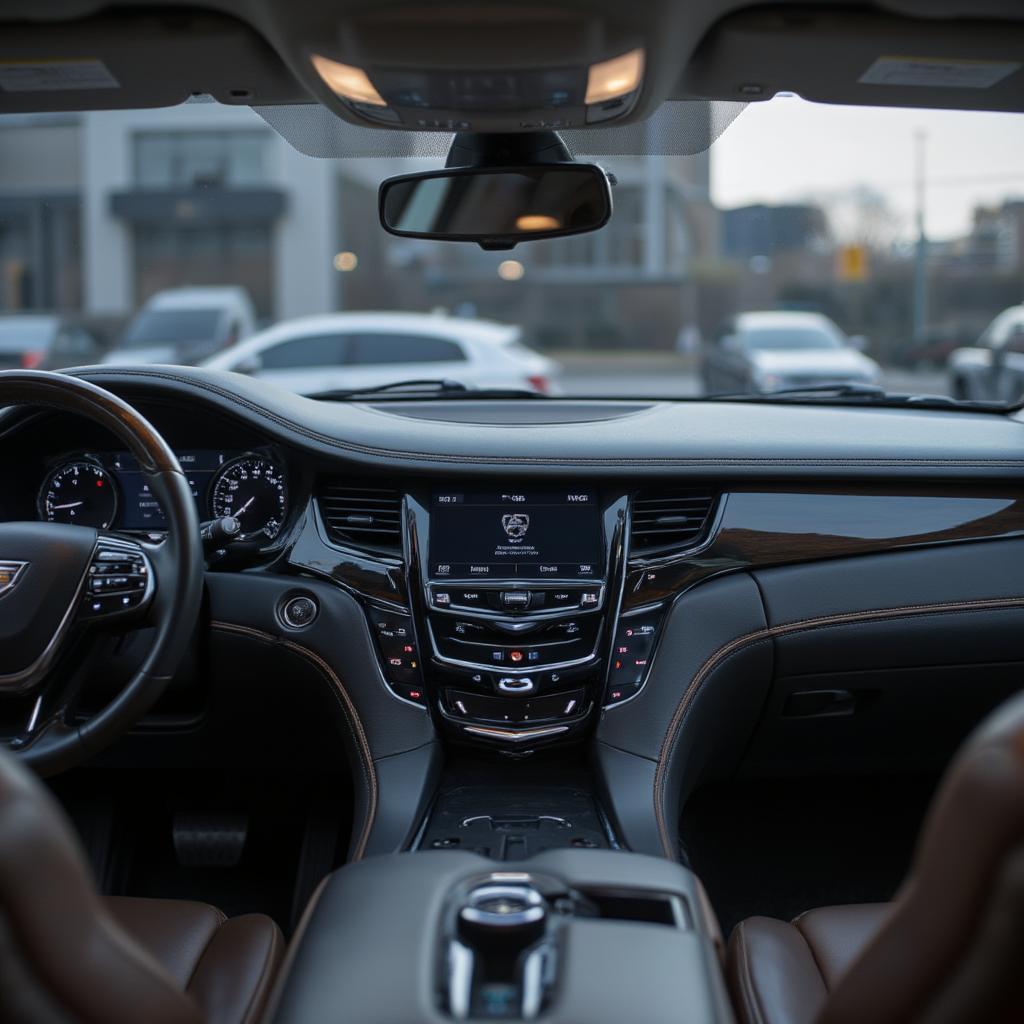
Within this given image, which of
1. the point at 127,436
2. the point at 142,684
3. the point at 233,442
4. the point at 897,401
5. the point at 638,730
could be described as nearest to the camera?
the point at 142,684

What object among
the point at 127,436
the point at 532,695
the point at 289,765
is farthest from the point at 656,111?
the point at 289,765

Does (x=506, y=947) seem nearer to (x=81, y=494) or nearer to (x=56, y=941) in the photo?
(x=56, y=941)

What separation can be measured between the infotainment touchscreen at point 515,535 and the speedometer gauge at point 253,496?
16.8 inches

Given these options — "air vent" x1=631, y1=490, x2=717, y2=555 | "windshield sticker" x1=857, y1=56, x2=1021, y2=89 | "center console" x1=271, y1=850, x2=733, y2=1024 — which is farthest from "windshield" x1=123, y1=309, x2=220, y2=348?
"center console" x1=271, y1=850, x2=733, y2=1024

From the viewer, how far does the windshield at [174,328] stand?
17750 mm

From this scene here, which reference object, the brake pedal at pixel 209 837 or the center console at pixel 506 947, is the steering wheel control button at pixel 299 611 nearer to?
the brake pedal at pixel 209 837

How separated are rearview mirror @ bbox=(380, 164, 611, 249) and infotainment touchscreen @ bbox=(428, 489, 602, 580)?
66cm

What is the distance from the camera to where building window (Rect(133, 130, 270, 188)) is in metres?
27.2

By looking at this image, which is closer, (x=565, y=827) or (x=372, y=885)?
(x=372, y=885)

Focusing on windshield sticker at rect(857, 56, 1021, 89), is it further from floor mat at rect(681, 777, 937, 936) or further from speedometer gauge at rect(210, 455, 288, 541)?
floor mat at rect(681, 777, 937, 936)

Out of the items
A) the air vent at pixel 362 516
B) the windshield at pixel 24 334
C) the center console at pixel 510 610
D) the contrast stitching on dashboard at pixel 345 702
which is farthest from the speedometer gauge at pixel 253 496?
Result: the windshield at pixel 24 334

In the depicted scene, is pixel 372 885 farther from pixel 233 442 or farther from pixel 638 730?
pixel 233 442

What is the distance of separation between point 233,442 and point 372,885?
1.70 meters

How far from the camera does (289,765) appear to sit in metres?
3.51
